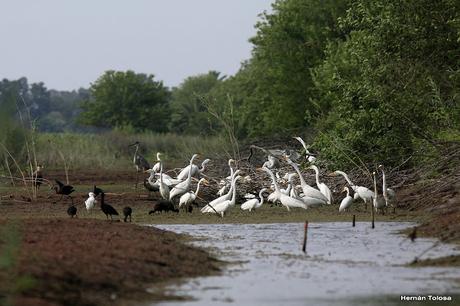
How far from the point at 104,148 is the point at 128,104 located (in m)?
30.1

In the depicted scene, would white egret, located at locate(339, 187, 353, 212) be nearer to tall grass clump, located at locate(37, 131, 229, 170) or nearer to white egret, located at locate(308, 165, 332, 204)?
white egret, located at locate(308, 165, 332, 204)

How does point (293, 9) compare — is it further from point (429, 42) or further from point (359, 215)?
point (359, 215)

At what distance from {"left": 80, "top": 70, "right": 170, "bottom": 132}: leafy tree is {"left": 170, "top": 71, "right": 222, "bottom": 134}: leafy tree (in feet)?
5.68

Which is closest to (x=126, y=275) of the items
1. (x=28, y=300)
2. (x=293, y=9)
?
(x=28, y=300)

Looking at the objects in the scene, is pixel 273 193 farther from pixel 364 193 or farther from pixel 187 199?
pixel 364 193

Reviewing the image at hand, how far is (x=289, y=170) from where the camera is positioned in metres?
32.4

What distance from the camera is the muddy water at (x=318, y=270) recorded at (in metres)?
12.9

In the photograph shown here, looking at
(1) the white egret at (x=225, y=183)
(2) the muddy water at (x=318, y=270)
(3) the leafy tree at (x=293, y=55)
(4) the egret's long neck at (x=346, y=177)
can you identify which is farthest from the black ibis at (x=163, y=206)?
(3) the leafy tree at (x=293, y=55)

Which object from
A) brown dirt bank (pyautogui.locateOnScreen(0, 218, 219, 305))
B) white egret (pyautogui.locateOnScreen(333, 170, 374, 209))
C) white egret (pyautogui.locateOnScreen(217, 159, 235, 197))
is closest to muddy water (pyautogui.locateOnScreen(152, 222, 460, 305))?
brown dirt bank (pyautogui.locateOnScreen(0, 218, 219, 305))

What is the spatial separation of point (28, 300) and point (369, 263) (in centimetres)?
653

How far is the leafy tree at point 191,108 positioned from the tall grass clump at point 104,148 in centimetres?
734

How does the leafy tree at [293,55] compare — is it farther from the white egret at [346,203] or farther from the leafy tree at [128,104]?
the leafy tree at [128,104]

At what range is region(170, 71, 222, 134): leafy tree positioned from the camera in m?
88.4

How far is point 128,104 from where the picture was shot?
Answer: 8825cm
